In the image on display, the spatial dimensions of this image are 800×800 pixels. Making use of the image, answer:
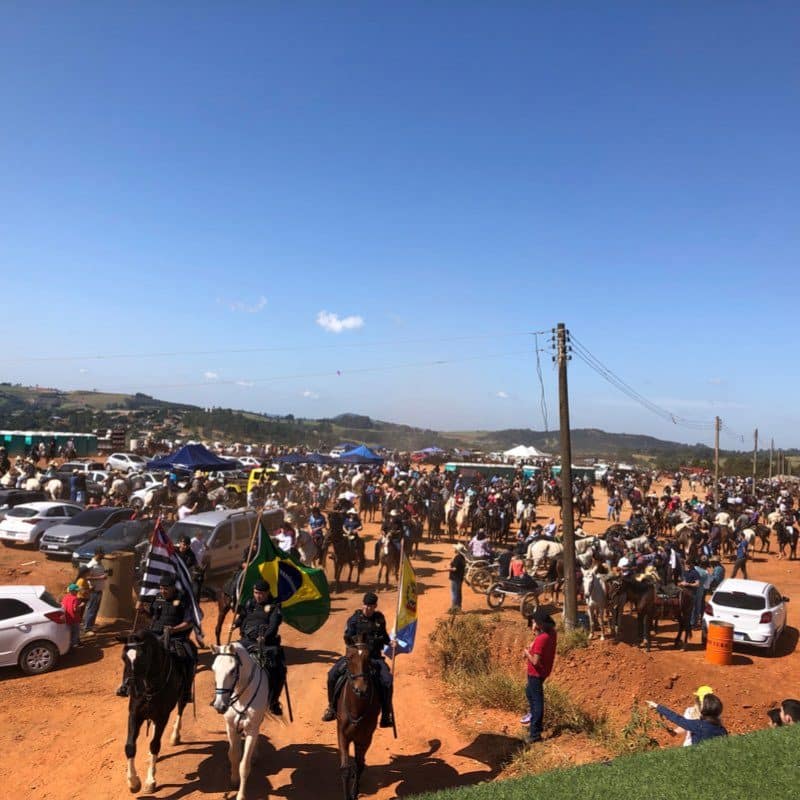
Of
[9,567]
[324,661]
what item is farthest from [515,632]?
[9,567]

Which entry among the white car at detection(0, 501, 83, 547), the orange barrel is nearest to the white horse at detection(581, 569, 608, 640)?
the orange barrel

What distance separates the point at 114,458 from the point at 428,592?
1058 inches

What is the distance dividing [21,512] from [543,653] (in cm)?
1849

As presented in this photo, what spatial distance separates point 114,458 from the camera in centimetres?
3841

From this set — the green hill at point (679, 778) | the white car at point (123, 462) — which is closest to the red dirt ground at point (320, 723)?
the green hill at point (679, 778)

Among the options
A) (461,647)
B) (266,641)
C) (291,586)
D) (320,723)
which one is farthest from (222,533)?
(266,641)

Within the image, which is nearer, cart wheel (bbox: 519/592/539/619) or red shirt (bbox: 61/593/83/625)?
red shirt (bbox: 61/593/83/625)

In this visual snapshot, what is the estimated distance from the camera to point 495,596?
16625 millimetres

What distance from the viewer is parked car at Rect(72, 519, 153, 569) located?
53.3 feet

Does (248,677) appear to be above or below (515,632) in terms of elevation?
above

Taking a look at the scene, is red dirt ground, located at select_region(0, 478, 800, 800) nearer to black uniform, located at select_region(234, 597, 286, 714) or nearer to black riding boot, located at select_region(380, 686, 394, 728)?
black riding boot, located at select_region(380, 686, 394, 728)

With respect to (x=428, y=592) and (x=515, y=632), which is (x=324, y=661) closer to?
(x=515, y=632)

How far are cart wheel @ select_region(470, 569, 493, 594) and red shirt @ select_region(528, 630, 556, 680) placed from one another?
31.8 ft

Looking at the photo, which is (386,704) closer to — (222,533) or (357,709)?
(357,709)
